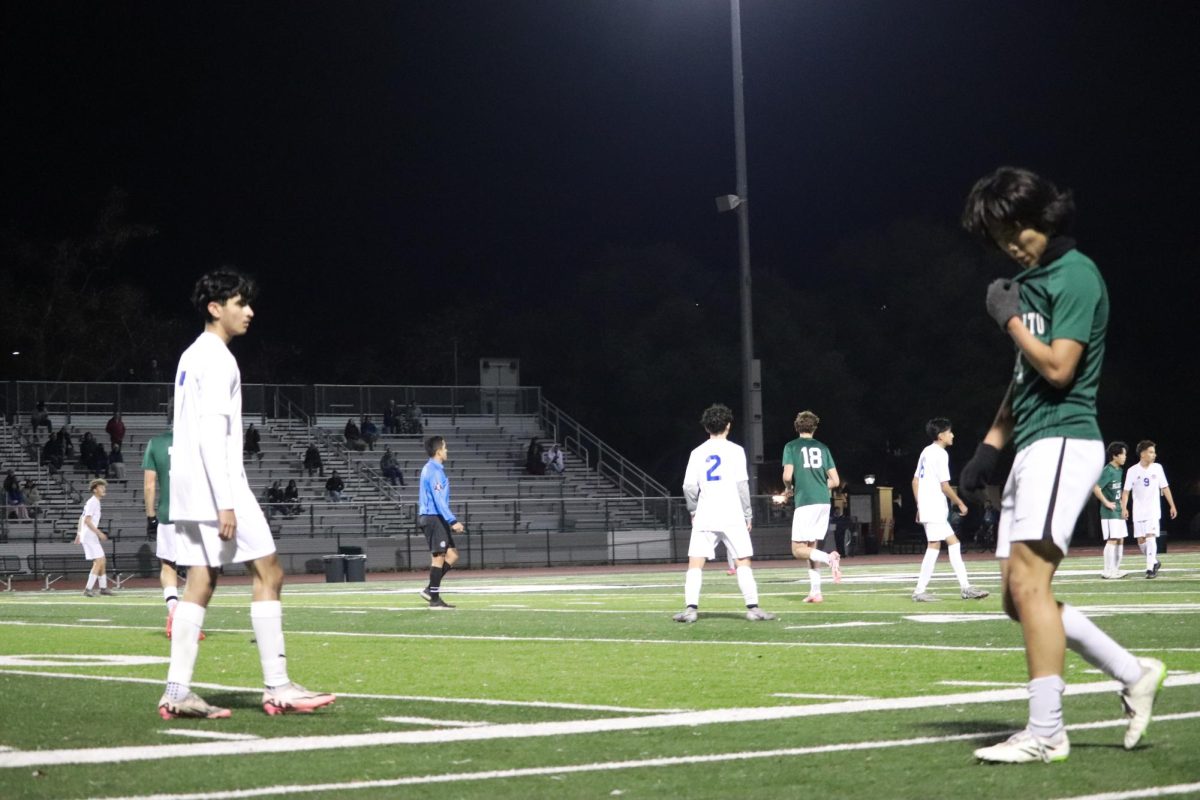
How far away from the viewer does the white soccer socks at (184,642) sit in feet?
27.0

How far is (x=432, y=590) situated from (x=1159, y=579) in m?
10.3

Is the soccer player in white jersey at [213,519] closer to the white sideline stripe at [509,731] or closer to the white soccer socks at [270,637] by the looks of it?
the white soccer socks at [270,637]

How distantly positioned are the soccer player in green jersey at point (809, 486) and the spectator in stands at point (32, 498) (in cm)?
2614

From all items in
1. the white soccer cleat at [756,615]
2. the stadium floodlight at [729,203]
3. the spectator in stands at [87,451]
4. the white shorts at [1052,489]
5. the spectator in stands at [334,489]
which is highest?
the stadium floodlight at [729,203]

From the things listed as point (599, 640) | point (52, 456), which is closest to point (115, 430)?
point (52, 456)

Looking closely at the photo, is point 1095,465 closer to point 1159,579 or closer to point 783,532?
point 1159,579

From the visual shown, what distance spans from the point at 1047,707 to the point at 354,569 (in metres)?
28.3

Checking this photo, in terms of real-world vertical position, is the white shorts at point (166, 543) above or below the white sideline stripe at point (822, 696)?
above

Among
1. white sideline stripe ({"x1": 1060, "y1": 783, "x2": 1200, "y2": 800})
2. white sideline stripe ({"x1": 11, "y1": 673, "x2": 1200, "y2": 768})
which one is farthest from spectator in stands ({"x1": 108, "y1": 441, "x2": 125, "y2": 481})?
white sideline stripe ({"x1": 1060, "y1": 783, "x2": 1200, "y2": 800})

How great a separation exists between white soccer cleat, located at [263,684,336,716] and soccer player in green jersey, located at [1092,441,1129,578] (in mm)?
17556

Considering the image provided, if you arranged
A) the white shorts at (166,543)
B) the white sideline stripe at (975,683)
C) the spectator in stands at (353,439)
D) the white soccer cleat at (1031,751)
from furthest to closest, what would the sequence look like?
the spectator in stands at (353,439), the white shorts at (166,543), the white sideline stripe at (975,683), the white soccer cleat at (1031,751)

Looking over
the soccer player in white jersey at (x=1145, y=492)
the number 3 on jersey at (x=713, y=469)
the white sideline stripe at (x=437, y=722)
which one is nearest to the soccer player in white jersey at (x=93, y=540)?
the number 3 on jersey at (x=713, y=469)

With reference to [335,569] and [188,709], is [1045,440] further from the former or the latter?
[335,569]

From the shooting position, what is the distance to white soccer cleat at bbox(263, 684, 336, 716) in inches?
331
